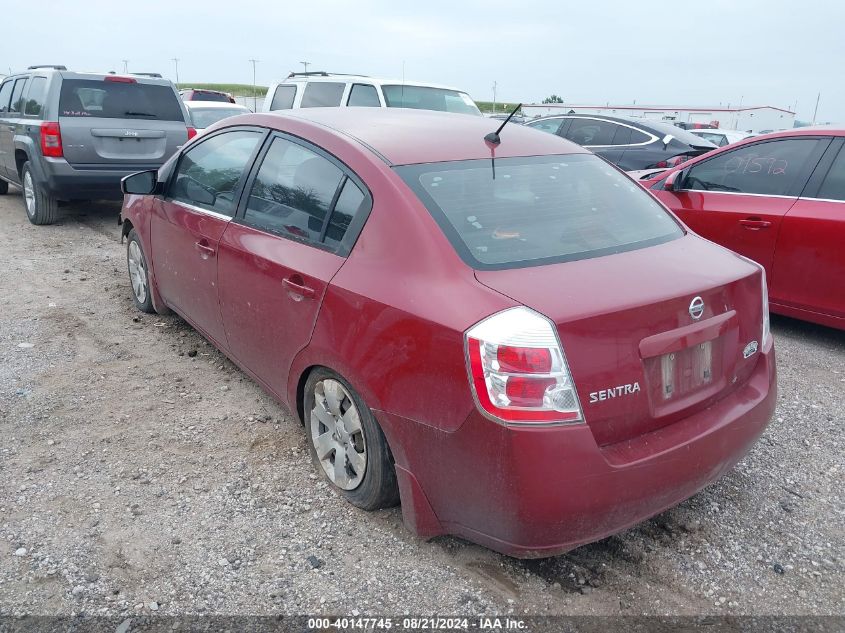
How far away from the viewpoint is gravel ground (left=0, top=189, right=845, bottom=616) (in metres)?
2.54

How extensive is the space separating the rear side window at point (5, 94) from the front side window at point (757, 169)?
872 centimetres

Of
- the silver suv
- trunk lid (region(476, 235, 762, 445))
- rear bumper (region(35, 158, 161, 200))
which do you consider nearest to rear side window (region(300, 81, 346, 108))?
the silver suv

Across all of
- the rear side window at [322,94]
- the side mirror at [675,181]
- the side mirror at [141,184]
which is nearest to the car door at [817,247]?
the side mirror at [675,181]

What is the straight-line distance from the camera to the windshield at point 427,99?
9.69m

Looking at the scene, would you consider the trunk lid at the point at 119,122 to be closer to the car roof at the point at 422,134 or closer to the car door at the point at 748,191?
the car roof at the point at 422,134

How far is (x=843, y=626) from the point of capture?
2.44 m

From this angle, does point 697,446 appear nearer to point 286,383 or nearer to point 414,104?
point 286,383

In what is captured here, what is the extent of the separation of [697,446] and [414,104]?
8.23 meters

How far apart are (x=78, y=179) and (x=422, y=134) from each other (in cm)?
629

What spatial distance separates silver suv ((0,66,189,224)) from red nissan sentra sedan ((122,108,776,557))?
5.38 m

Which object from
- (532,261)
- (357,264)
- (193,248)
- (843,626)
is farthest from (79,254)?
(843,626)

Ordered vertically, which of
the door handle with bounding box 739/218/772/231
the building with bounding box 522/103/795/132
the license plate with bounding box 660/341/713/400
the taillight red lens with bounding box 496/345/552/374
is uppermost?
the building with bounding box 522/103/795/132

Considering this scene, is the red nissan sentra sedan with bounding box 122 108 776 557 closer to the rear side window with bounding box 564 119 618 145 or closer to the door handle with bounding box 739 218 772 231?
the door handle with bounding box 739 218 772 231

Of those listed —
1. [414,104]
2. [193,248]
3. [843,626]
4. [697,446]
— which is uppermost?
[414,104]
